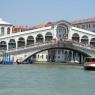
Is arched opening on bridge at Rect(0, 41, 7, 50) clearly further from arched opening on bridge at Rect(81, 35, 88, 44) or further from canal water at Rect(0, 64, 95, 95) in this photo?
canal water at Rect(0, 64, 95, 95)

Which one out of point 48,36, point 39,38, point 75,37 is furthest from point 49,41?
point 75,37

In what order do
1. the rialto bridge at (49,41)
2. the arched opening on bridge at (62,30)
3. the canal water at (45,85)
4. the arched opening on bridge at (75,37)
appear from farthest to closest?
the arched opening on bridge at (75,37) → the arched opening on bridge at (62,30) → the rialto bridge at (49,41) → the canal water at (45,85)

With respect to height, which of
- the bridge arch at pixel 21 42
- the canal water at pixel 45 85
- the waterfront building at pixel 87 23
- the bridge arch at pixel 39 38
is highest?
the waterfront building at pixel 87 23

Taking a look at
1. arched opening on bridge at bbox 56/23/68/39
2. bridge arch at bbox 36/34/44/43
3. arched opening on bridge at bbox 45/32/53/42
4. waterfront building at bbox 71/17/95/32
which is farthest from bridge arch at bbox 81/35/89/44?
waterfront building at bbox 71/17/95/32

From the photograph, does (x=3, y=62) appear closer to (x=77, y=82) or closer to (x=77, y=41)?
(x=77, y=41)

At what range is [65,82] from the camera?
19.5 m

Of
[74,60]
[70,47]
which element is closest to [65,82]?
[70,47]

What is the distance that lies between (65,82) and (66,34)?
1744cm

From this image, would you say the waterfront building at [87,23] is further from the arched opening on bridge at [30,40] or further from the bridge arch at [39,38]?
the arched opening on bridge at [30,40]

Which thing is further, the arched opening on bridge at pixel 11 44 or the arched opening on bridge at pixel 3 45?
the arched opening on bridge at pixel 3 45

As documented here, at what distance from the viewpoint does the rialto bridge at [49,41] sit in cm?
3544

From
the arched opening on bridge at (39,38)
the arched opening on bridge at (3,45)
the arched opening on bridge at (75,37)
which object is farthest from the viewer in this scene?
the arched opening on bridge at (39,38)

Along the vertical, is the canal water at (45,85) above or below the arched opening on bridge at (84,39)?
Result: below

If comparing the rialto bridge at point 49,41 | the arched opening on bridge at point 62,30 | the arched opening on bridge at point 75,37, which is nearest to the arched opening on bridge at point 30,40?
the rialto bridge at point 49,41
